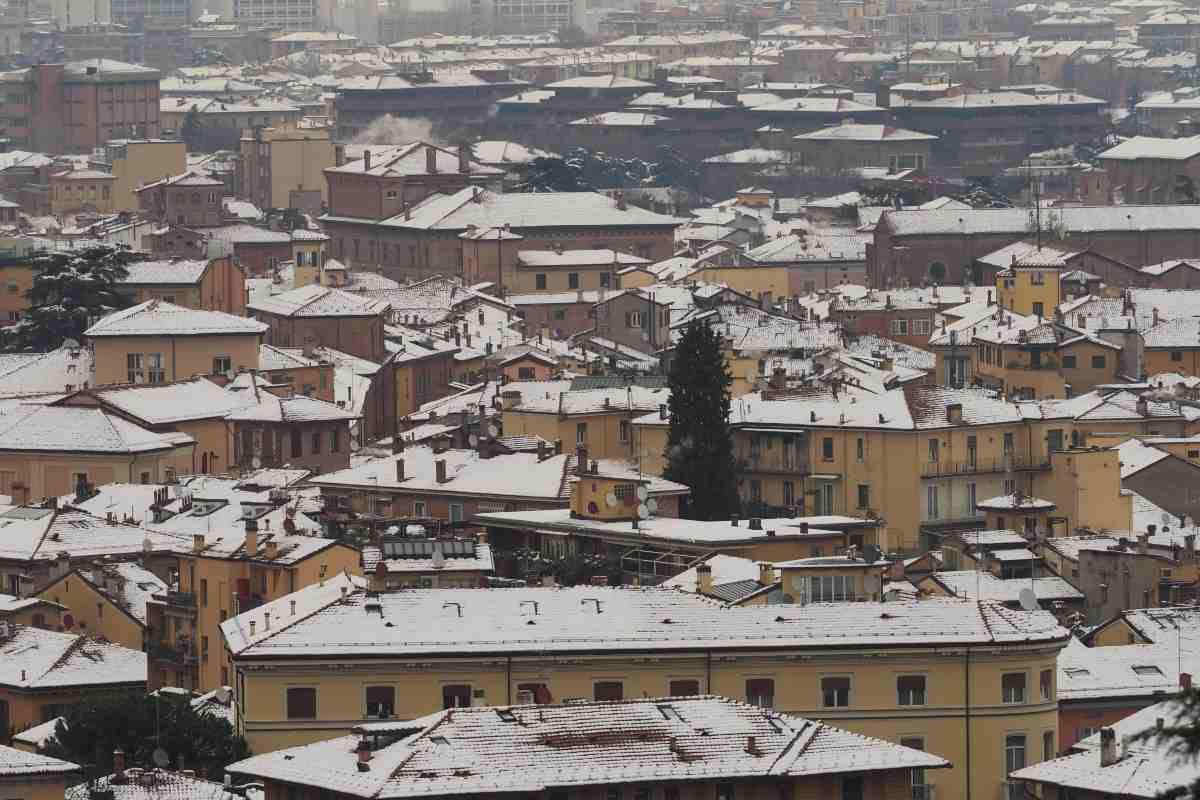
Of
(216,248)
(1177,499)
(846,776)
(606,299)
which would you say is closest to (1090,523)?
(1177,499)

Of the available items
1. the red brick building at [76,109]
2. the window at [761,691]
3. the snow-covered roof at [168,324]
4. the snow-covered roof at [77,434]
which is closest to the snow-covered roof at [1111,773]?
the window at [761,691]

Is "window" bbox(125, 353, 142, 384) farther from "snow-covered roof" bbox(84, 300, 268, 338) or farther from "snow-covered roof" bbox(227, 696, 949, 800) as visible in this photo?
"snow-covered roof" bbox(227, 696, 949, 800)

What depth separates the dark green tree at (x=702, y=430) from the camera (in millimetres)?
60250

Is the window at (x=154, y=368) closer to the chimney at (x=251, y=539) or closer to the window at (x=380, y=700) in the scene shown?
the chimney at (x=251, y=539)

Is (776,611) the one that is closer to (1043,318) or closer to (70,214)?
(1043,318)

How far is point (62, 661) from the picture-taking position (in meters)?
49.1

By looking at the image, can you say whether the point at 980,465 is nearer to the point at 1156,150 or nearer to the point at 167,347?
the point at 167,347

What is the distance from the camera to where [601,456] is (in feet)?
218

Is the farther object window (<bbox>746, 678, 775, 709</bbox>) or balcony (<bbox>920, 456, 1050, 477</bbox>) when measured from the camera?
balcony (<bbox>920, 456, 1050, 477</bbox>)

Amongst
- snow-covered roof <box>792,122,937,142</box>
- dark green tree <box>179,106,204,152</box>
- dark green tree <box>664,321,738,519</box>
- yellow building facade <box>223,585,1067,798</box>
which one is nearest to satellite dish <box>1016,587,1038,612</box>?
yellow building facade <box>223,585,1067,798</box>

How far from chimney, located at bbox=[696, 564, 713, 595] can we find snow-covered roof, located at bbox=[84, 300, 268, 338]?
101 ft

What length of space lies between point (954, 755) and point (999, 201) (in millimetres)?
83583

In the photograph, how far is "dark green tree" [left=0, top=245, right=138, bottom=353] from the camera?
3346 inches

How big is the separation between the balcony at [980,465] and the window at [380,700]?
2284 centimetres
